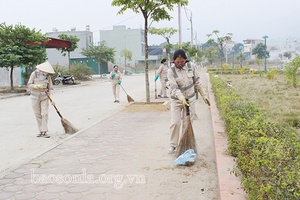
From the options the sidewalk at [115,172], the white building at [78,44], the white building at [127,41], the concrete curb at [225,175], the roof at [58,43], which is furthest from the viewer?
the white building at [127,41]

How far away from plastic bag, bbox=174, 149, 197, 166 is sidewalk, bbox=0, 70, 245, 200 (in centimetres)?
8

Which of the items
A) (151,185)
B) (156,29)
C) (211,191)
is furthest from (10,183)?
(156,29)

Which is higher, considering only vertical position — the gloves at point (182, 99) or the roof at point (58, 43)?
the roof at point (58, 43)

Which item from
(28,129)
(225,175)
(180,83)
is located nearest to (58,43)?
(28,129)

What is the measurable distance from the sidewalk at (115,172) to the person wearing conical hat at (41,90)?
718mm

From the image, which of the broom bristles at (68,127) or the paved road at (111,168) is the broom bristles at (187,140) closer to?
the paved road at (111,168)

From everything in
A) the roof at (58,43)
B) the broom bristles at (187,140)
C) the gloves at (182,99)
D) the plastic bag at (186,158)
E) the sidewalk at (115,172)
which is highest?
the roof at (58,43)

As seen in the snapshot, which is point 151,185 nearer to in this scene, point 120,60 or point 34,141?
point 34,141

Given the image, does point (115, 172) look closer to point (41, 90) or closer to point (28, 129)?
point (41, 90)

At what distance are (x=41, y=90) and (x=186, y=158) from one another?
359 centimetres

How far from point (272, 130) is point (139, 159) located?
6.48 feet

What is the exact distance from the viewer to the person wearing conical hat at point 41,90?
6.73 metres

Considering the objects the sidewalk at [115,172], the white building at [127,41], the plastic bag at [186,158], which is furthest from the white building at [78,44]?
the plastic bag at [186,158]

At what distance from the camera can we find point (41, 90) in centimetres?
677
